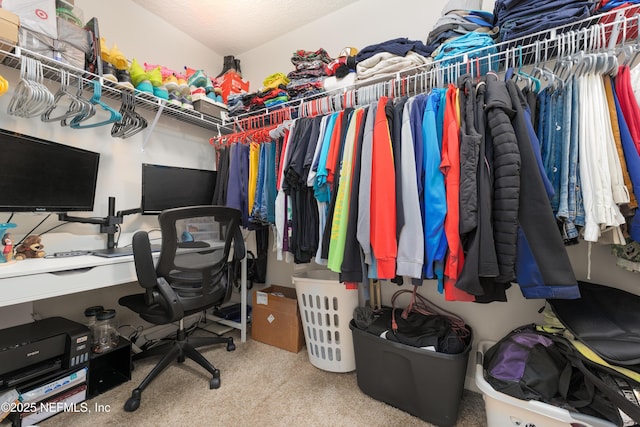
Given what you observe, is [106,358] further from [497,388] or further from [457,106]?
[457,106]

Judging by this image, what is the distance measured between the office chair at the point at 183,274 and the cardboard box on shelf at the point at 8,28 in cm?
106

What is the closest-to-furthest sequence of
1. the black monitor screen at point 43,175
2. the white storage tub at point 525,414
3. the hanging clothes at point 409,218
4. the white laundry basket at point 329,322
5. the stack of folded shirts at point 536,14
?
the white storage tub at point 525,414, the hanging clothes at point 409,218, the stack of folded shirts at point 536,14, the black monitor screen at point 43,175, the white laundry basket at point 329,322

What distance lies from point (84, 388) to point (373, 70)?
7.85 ft

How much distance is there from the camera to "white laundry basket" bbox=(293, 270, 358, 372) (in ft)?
5.27

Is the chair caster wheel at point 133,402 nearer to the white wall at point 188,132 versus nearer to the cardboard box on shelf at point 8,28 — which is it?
the white wall at point 188,132

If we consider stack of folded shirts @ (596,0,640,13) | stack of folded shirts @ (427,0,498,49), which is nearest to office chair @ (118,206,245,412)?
stack of folded shirts @ (427,0,498,49)

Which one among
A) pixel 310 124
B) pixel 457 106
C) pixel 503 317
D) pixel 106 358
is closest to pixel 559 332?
pixel 503 317

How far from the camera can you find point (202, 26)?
237 centimetres

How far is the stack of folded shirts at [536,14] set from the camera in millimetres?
1117

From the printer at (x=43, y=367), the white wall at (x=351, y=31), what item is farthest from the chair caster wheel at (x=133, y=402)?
the white wall at (x=351, y=31)

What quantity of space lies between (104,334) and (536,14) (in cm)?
287

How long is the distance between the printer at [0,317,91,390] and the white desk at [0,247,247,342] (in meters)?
0.29

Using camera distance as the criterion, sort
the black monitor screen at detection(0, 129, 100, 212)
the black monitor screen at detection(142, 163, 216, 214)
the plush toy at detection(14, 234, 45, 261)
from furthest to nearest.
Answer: the black monitor screen at detection(142, 163, 216, 214)
the plush toy at detection(14, 234, 45, 261)
the black monitor screen at detection(0, 129, 100, 212)

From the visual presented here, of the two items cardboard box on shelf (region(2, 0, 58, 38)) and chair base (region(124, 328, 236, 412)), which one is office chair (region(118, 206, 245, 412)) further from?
cardboard box on shelf (region(2, 0, 58, 38))
